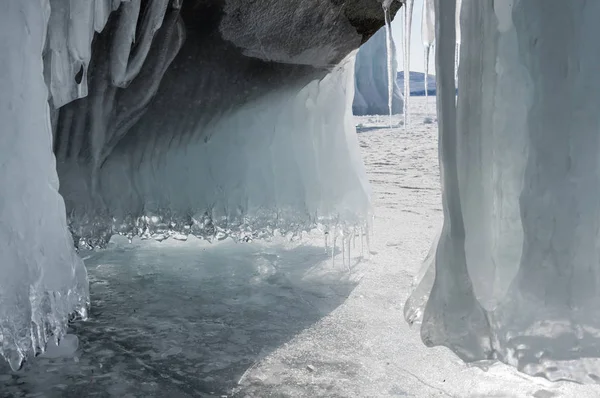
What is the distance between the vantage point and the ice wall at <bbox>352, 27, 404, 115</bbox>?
54.9ft

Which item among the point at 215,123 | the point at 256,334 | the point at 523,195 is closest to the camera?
the point at 523,195

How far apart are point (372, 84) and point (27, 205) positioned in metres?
16.2

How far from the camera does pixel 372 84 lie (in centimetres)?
1728

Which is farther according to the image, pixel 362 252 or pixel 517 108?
pixel 362 252

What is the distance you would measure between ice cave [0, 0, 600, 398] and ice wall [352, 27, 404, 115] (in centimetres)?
1324

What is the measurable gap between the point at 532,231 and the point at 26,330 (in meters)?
1.29

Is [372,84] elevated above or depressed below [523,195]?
above

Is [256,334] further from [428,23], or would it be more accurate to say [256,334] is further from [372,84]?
[372,84]

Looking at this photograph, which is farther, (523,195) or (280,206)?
(280,206)

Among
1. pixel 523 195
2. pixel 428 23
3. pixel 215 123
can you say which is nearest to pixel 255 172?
pixel 215 123

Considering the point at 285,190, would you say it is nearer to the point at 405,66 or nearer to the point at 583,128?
the point at 405,66

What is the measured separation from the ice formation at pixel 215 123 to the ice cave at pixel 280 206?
11 millimetres

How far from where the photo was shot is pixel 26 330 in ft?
5.35

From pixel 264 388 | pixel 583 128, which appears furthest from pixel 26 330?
pixel 583 128
